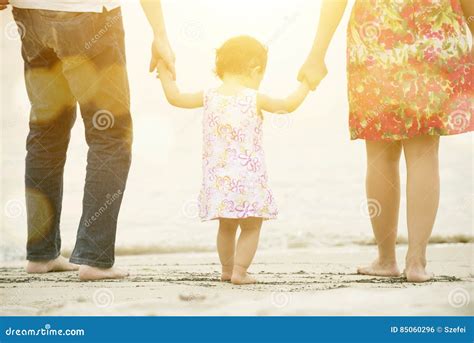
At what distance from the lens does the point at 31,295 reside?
240cm

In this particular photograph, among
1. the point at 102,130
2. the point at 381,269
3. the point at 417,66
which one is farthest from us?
the point at 381,269

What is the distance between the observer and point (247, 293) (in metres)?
2.34

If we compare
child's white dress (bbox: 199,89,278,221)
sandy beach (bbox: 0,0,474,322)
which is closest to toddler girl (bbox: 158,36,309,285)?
child's white dress (bbox: 199,89,278,221)

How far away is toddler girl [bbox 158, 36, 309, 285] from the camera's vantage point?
255 centimetres

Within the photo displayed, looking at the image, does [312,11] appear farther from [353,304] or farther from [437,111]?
[353,304]

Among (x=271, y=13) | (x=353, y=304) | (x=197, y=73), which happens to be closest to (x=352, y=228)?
(x=271, y=13)

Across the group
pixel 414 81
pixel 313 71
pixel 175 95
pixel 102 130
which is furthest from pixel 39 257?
pixel 414 81

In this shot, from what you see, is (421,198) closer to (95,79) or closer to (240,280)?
(240,280)

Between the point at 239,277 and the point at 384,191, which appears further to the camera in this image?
the point at 384,191

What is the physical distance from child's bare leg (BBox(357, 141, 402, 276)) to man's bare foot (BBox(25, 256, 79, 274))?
122cm

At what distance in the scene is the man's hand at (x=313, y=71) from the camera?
8.76 ft

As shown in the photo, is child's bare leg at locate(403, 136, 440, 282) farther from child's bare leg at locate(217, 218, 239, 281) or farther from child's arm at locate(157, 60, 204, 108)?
child's arm at locate(157, 60, 204, 108)

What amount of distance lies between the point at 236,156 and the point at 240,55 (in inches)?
14.6

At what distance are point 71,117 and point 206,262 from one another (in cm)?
91
